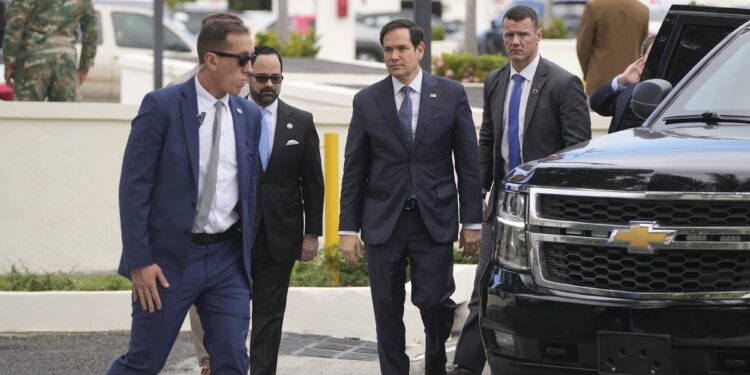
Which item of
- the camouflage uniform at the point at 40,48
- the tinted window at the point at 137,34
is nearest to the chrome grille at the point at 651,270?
the camouflage uniform at the point at 40,48

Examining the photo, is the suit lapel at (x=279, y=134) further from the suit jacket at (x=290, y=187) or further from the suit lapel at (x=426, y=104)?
the suit lapel at (x=426, y=104)

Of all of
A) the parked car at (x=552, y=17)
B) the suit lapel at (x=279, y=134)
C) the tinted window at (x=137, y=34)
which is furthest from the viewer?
the parked car at (x=552, y=17)

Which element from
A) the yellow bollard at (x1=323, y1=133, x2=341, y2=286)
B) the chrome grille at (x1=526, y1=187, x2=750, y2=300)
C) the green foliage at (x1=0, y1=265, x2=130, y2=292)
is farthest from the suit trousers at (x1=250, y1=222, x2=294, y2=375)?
the green foliage at (x1=0, y1=265, x2=130, y2=292)

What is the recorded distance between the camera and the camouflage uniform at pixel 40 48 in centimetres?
1338

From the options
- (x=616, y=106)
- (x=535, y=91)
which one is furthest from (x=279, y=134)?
(x=616, y=106)

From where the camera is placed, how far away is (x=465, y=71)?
19938mm

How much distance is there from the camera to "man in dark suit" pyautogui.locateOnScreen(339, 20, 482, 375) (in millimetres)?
8016

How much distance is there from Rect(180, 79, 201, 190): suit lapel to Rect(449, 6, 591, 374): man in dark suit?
228 cm

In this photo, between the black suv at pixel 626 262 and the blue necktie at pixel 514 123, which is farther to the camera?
the blue necktie at pixel 514 123

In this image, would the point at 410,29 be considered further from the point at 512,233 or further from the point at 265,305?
the point at 512,233

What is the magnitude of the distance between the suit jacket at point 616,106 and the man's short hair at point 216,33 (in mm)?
2700

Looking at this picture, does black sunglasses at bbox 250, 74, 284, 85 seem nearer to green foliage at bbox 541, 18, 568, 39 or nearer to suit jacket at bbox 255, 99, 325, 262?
suit jacket at bbox 255, 99, 325, 262

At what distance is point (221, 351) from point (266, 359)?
1.40 metres

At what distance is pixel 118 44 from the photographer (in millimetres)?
25125
